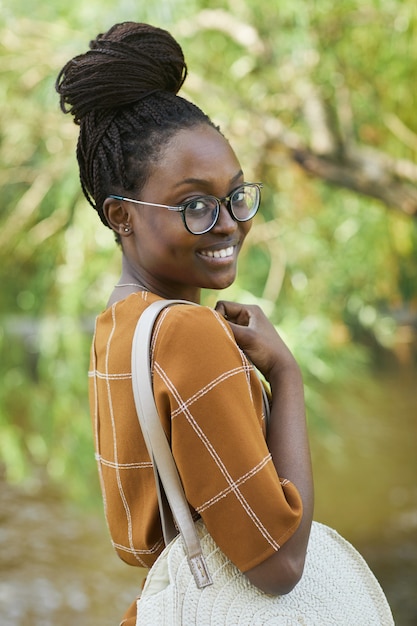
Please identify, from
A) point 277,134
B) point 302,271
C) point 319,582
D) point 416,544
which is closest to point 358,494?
point 416,544

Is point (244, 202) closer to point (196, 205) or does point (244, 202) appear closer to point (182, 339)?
point (196, 205)

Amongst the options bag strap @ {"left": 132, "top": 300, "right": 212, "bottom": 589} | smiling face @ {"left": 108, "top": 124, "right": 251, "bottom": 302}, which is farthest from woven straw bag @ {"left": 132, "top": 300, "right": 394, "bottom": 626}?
smiling face @ {"left": 108, "top": 124, "right": 251, "bottom": 302}

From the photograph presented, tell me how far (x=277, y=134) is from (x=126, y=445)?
7.27ft

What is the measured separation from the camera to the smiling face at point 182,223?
0.94 m

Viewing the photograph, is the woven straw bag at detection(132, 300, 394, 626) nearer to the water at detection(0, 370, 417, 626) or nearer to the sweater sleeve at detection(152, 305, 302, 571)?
the sweater sleeve at detection(152, 305, 302, 571)

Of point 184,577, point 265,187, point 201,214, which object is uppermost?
point 201,214

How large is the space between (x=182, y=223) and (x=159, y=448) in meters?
0.25

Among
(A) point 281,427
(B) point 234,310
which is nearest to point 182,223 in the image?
(B) point 234,310

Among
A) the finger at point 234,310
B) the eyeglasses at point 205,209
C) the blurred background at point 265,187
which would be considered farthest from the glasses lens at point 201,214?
the blurred background at point 265,187

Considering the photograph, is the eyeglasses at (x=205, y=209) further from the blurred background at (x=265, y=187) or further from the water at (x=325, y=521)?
the water at (x=325, y=521)

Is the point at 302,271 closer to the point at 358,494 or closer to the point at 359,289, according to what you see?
the point at 359,289

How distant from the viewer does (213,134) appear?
3.20 feet

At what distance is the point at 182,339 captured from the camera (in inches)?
32.9

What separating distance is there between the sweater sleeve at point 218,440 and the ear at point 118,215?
0.64 feet
